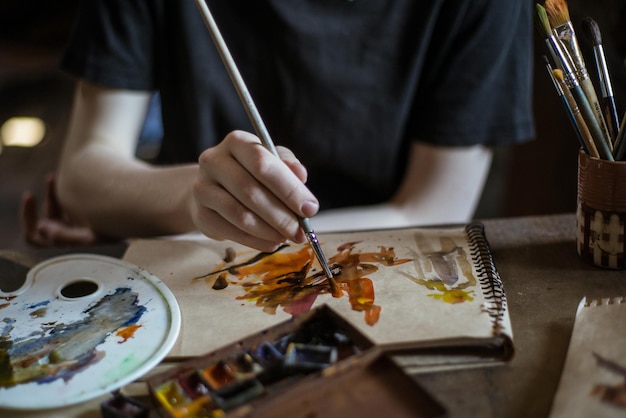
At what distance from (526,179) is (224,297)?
1.17 metres

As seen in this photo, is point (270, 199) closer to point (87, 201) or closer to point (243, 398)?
point (243, 398)

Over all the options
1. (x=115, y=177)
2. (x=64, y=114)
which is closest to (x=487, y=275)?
(x=115, y=177)

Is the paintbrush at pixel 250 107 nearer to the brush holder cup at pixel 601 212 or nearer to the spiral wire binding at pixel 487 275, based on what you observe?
the spiral wire binding at pixel 487 275

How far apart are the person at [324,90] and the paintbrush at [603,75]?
1.02 feet

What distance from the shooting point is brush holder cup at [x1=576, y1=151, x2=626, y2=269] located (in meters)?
0.58

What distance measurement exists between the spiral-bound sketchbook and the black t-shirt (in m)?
0.31

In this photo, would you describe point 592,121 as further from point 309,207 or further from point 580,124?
point 309,207

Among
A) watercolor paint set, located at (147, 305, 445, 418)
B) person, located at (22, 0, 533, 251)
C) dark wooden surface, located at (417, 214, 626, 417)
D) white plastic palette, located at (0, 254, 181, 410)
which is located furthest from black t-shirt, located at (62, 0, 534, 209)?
watercolor paint set, located at (147, 305, 445, 418)

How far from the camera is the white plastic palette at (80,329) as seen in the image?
48cm

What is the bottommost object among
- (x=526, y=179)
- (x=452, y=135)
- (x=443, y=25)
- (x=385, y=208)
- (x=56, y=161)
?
(x=56, y=161)

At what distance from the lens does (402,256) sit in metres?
0.64

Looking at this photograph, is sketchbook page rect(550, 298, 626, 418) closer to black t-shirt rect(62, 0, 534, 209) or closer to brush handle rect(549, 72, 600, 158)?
brush handle rect(549, 72, 600, 158)

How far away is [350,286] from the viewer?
589 millimetres

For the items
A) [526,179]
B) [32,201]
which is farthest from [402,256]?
[526,179]
